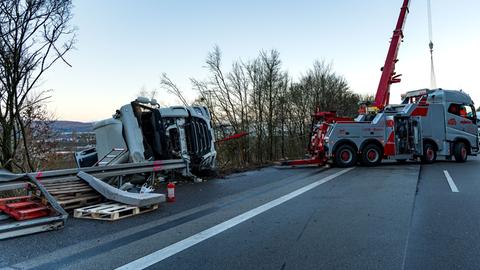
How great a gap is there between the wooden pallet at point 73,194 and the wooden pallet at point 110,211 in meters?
0.30

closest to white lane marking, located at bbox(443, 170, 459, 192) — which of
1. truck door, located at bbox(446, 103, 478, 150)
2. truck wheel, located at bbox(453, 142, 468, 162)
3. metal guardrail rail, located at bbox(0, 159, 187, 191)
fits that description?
truck wheel, located at bbox(453, 142, 468, 162)

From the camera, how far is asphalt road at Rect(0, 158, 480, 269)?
4.34 m

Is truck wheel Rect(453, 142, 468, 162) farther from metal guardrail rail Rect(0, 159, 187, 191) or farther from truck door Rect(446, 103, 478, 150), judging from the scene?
metal guardrail rail Rect(0, 159, 187, 191)

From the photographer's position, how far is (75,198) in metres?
7.32

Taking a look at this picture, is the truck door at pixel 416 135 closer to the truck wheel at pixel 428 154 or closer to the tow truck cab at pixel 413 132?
the tow truck cab at pixel 413 132

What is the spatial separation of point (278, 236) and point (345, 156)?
1105 cm

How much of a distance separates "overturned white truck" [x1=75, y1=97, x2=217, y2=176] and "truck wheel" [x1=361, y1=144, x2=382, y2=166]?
6.76 metres

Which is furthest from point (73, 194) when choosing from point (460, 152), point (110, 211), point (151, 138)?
point (460, 152)

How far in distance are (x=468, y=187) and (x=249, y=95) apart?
57.7ft

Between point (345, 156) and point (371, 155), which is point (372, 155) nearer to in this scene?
point (371, 155)

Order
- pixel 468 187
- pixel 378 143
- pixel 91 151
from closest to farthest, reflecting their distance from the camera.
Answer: pixel 468 187 → pixel 91 151 → pixel 378 143

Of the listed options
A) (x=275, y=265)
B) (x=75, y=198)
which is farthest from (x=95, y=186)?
(x=275, y=265)

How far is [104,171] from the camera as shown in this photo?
887 centimetres

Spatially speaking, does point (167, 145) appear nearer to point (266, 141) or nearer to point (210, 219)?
point (210, 219)
